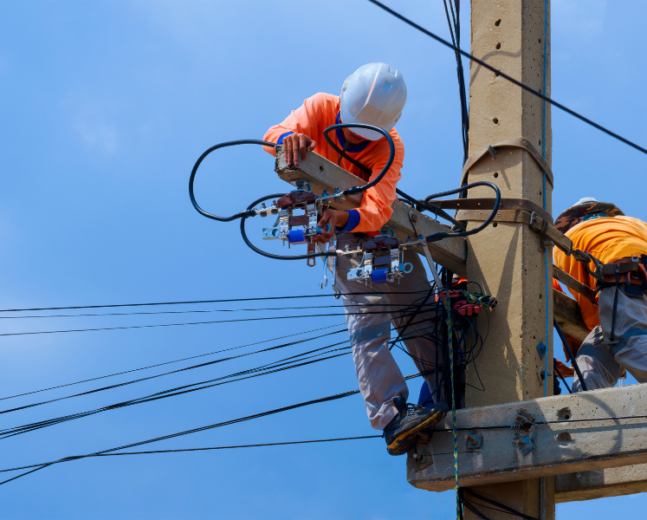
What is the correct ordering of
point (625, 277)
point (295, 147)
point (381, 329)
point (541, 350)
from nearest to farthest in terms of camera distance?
point (295, 147) → point (541, 350) → point (381, 329) → point (625, 277)

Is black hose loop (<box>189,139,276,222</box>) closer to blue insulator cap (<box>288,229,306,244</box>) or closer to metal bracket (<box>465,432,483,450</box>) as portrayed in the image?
blue insulator cap (<box>288,229,306,244</box>)

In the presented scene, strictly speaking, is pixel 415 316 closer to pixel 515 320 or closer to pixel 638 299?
pixel 515 320

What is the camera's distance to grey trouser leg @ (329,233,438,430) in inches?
198

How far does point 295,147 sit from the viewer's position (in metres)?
4.46

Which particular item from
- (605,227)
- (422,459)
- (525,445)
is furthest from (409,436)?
(605,227)

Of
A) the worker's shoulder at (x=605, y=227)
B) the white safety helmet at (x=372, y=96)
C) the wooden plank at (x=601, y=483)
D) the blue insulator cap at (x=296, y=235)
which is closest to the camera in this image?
the blue insulator cap at (x=296, y=235)

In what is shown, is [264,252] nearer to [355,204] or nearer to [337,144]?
[355,204]

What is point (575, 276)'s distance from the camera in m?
6.64

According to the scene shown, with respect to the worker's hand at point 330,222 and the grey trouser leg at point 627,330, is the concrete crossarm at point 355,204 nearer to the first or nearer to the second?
the worker's hand at point 330,222

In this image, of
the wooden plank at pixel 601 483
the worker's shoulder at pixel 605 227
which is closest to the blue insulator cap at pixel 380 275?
the wooden plank at pixel 601 483

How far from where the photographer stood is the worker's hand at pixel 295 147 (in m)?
4.45

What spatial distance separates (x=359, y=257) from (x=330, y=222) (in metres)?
0.73

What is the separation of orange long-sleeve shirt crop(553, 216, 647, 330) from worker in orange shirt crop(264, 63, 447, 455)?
1.59 m

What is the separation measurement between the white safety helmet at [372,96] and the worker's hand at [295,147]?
2.54 ft
